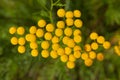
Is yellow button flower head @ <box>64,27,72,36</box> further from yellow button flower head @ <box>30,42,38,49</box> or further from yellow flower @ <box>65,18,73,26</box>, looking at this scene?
yellow button flower head @ <box>30,42,38,49</box>

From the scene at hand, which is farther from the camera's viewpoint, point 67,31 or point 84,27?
point 84,27

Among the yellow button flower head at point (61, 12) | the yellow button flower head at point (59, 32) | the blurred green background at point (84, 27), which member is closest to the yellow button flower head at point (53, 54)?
the yellow button flower head at point (59, 32)

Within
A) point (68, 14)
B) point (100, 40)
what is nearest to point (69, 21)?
point (68, 14)

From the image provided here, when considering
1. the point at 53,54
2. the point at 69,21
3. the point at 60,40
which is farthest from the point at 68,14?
the point at 53,54

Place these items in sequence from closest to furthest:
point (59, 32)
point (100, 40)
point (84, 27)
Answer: point (59, 32) < point (100, 40) < point (84, 27)

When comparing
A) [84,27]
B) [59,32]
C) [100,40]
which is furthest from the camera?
[84,27]

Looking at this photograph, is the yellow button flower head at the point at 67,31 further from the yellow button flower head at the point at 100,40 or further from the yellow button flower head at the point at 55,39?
the yellow button flower head at the point at 100,40

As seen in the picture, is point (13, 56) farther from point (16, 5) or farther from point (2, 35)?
point (16, 5)

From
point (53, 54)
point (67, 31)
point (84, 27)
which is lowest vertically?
point (84, 27)

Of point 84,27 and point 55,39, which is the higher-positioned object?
point 55,39

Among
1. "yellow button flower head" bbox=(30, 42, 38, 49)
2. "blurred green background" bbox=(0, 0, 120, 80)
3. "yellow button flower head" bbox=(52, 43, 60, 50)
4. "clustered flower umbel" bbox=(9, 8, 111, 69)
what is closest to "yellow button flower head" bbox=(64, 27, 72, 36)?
"clustered flower umbel" bbox=(9, 8, 111, 69)

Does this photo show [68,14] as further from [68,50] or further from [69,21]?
[68,50]

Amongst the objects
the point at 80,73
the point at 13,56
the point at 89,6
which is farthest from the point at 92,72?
the point at 13,56
